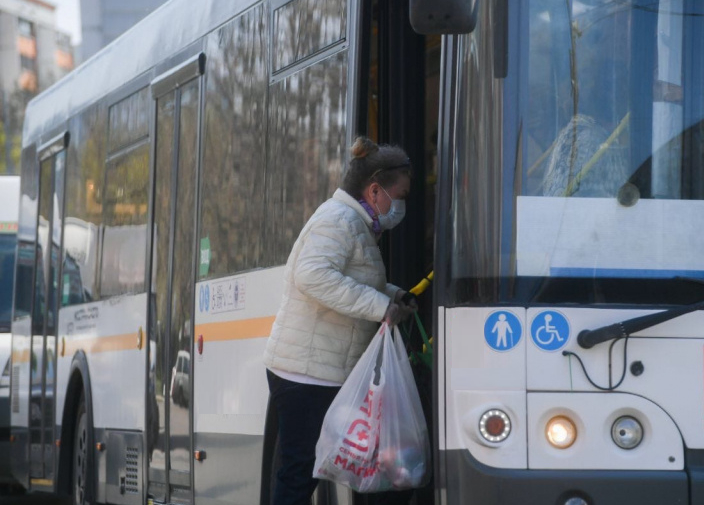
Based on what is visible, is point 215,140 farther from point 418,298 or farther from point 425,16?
point 425,16

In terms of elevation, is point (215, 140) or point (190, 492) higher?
point (215, 140)

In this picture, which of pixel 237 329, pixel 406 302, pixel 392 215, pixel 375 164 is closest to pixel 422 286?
pixel 406 302

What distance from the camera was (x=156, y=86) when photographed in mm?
8852

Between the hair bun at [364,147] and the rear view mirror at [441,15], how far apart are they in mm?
865

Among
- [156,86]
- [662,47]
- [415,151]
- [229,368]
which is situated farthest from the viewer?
[156,86]

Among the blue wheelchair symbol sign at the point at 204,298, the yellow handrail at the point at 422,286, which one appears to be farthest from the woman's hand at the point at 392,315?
the blue wheelchair symbol sign at the point at 204,298

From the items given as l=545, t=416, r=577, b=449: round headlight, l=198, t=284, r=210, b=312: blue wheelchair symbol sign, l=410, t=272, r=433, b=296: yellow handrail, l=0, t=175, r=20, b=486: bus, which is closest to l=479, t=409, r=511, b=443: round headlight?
l=545, t=416, r=577, b=449: round headlight

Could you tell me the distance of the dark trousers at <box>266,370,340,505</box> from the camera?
5.97m

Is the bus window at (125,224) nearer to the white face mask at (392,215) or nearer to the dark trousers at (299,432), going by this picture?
the dark trousers at (299,432)

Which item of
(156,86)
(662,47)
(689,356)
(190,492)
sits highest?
(156,86)

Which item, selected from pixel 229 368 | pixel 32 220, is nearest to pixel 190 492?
pixel 229 368

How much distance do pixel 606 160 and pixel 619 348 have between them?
2.17 feet

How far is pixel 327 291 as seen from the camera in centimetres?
576

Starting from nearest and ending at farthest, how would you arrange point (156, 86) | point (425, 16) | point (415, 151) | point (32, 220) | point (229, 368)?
point (425, 16), point (415, 151), point (229, 368), point (156, 86), point (32, 220)
